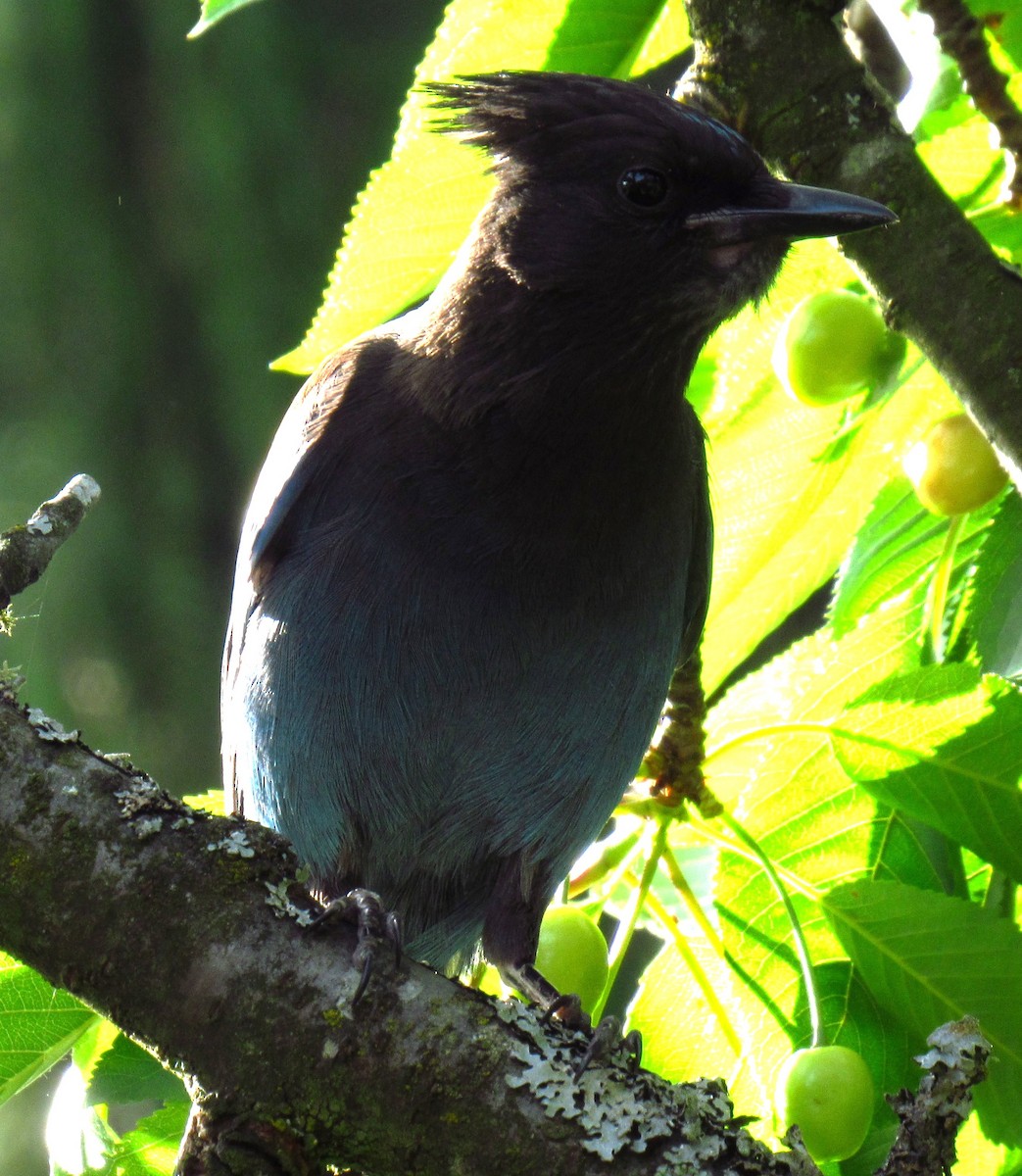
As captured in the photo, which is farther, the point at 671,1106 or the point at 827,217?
the point at 827,217

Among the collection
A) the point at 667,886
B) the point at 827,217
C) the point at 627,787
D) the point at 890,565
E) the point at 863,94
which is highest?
the point at 863,94

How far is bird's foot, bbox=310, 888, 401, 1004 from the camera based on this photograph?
1854 millimetres

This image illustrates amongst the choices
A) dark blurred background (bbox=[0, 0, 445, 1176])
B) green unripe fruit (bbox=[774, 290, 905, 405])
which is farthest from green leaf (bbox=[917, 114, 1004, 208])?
dark blurred background (bbox=[0, 0, 445, 1176])

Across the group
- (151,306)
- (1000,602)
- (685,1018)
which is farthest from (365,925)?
(151,306)

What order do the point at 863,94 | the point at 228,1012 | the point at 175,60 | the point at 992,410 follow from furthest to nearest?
the point at 175,60, the point at 863,94, the point at 992,410, the point at 228,1012

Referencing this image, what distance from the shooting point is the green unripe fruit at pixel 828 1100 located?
7.07ft

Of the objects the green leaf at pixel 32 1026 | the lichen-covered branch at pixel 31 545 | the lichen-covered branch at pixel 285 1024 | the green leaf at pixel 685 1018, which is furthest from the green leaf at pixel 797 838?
the lichen-covered branch at pixel 31 545

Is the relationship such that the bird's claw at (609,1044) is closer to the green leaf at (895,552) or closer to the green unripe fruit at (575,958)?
the green unripe fruit at (575,958)

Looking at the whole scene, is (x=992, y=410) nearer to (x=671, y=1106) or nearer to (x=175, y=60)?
(x=671, y=1106)

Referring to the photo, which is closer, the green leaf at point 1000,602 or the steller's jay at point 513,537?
the green leaf at point 1000,602

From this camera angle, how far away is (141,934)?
1.85m

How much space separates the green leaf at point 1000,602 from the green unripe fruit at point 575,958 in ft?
2.49

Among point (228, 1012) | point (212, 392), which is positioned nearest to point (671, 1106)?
point (228, 1012)

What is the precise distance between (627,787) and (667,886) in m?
0.23
